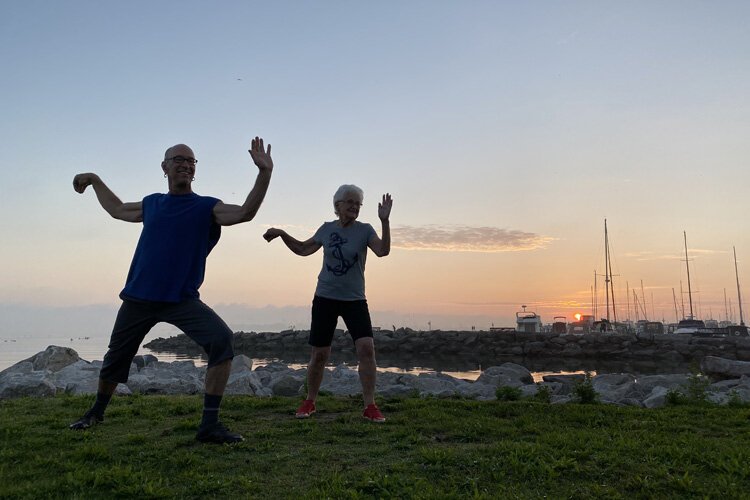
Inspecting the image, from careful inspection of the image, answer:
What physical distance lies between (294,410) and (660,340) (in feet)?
104

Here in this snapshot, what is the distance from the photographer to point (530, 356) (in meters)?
29.7

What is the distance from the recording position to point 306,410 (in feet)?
18.0

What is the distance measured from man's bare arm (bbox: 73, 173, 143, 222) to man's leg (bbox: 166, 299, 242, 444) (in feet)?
3.54

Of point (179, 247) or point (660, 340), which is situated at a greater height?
point (179, 247)

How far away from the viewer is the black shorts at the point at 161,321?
14.3 ft

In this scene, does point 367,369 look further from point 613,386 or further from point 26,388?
point 613,386

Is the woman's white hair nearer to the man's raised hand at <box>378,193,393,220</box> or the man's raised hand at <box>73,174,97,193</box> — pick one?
the man's raised hand at <box>378,193,393,220</box>

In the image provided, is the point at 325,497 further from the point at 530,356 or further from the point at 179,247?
the point at 530,356

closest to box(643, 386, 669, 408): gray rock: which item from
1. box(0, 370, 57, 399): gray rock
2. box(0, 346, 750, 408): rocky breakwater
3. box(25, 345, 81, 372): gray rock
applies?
box(0, 346, 750, 408): rocky breakwater

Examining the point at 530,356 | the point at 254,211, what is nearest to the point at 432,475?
the point at 254,211

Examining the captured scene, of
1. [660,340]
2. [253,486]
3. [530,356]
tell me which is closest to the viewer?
[253,486]

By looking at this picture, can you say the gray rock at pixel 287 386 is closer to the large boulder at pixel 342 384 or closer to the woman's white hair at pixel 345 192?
the large boulder at pixel 342 384

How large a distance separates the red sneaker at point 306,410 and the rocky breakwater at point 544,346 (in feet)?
76.1

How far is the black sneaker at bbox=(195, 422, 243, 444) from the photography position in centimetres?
420
